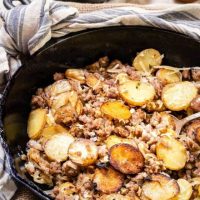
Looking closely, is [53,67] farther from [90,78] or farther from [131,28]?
[131,28]

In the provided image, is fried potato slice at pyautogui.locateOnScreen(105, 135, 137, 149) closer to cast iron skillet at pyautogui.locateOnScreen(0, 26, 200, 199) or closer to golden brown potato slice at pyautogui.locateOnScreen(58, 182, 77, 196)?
golden brown potato slice at pyautogui.locateOnScreen(58, 182, 77, 196)

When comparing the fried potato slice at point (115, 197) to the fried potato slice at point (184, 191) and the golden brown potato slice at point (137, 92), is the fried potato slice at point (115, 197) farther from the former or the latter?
the golden brown potato slice at point (137, 92)

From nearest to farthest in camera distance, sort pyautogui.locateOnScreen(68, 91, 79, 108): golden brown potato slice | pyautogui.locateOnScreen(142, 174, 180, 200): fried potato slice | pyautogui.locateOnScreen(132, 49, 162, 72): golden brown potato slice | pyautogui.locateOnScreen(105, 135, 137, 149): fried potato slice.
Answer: pyautogui.locateOnScreen(142, 174, 180, 200): fried potato slice, pyautogui.locateOnScreen(105, 135, 137, 149): fried potato slice, pyautogui.locateOnScreen(68, 91, 79, 108): golden brown potato slice, pyautogui.locateOnScreen(132, 49, 162, 72): golden brown potato slice

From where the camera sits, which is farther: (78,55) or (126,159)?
(78,55)

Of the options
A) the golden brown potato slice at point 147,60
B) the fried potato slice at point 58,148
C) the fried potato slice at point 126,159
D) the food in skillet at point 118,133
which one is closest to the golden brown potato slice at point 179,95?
the food in skillet at point 118,133

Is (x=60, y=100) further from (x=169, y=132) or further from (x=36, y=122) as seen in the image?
(x=169, y=132)

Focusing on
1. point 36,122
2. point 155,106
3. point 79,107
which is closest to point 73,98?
point 79,107

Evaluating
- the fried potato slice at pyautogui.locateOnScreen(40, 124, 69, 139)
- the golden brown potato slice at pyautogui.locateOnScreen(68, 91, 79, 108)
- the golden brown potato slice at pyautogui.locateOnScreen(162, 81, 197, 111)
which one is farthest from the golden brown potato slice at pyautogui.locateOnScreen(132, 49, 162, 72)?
the fried potato slice at pyautogui.locateOnScreen(40, 124, 69, 139)
